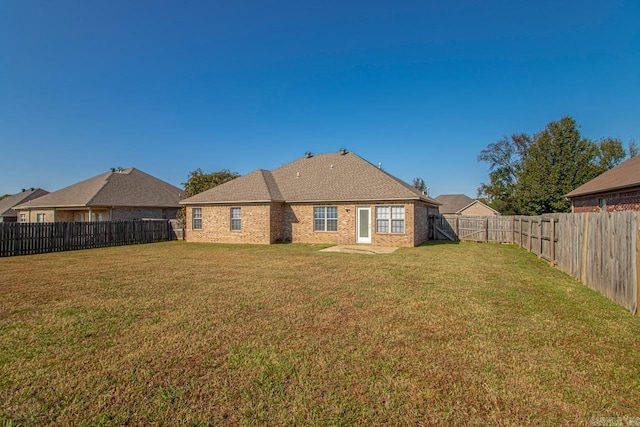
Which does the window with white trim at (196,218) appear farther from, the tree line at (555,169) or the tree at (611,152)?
the tree at (611,152)

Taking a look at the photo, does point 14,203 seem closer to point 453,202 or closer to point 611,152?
point 453,202

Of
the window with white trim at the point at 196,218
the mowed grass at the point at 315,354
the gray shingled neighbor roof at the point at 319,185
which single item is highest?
the gray shingled neighbor roof at the point at 319,185

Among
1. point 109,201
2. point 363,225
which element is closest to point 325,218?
point 363,225

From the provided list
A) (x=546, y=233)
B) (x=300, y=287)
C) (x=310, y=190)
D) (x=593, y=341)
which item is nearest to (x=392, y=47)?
(x=310, y=190)

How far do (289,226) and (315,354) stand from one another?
15.7m

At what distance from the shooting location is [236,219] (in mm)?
19609

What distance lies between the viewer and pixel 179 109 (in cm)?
2077

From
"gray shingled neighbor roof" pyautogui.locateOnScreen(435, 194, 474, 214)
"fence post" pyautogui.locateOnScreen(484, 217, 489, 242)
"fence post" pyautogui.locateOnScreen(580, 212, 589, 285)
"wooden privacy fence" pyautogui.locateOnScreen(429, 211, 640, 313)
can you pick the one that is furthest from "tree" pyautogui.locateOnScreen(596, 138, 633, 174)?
"fence post" pyautogui.locateOnScreen(580, 212, 589, 285)

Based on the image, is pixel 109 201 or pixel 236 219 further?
pixel 109 201

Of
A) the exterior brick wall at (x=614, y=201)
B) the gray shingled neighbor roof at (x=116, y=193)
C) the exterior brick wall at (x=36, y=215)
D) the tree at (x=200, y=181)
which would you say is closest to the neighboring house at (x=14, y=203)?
the exterior brick wall at (x=36, y=215)

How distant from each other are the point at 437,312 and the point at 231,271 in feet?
21.2

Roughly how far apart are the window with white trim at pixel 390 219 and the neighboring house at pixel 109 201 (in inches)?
772

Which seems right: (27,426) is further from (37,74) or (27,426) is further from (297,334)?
(37,74)

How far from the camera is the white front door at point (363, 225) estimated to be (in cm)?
1759
